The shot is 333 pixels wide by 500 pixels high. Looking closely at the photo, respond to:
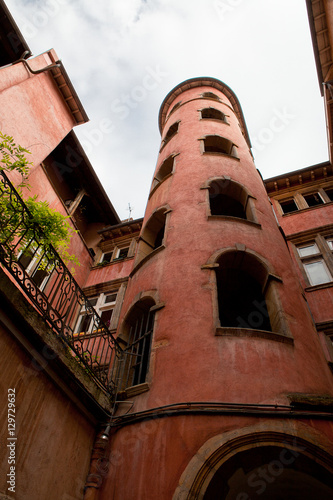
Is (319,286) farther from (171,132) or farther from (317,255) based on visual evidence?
(171,132)

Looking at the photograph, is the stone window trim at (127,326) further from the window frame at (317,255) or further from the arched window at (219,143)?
the arched window at (219,143)

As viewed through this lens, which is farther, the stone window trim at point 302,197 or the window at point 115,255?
the window at point 115,255

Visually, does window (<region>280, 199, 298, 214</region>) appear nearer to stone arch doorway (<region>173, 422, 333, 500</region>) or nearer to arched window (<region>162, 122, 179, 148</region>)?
arched window (<region>162, 122, 179, 148</region>)

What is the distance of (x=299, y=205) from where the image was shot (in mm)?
14961

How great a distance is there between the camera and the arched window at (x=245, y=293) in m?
7.87

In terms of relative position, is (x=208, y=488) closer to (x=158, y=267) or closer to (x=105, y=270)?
(x=158, y=267)

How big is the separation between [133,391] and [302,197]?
1224 centimetres

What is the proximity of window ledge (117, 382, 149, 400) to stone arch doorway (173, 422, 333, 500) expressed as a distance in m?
1.62

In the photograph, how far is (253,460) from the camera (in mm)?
5102

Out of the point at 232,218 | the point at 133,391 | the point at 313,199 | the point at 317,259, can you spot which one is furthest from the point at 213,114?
the point at 133,391

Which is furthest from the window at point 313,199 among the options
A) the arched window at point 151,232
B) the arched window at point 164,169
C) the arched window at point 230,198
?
the arched window at point 151,232

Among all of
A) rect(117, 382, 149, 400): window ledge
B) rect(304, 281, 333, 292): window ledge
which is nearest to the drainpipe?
rect(117, 382, 149, 400): window ledge

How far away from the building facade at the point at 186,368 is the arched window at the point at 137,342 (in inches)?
1.9

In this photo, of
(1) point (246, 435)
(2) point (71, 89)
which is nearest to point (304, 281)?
(1) point (246, 435)
